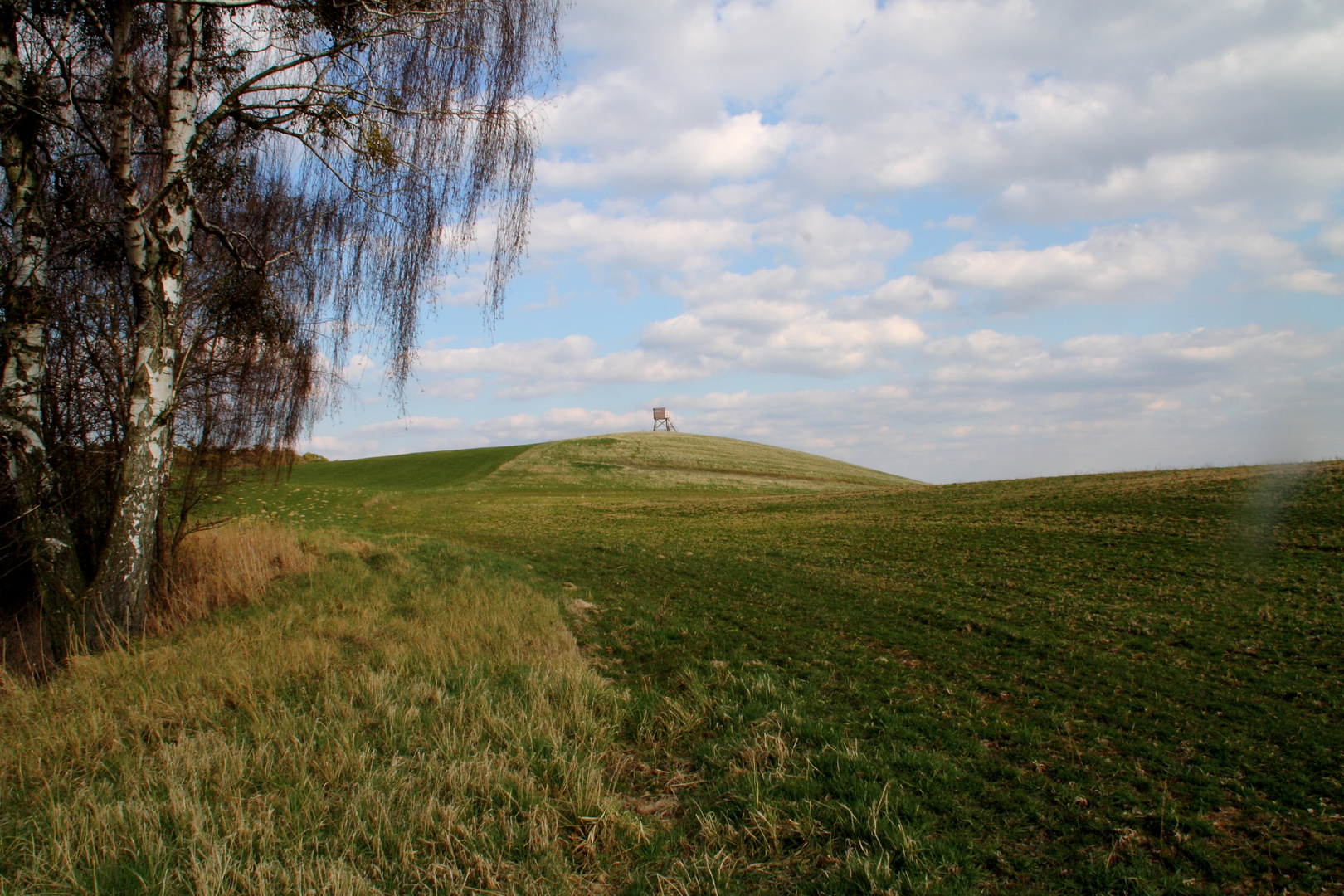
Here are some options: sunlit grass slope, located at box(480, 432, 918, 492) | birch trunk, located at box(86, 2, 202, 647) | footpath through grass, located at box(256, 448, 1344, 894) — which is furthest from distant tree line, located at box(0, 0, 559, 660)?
sunlit grass slope, located at box(480, 432, 918, 492)

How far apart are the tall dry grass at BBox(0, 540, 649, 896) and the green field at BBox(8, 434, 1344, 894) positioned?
111 millimetres

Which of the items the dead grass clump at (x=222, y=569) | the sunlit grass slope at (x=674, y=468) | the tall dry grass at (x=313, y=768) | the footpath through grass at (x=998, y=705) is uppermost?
the sunlit grass slope at (x=674, y=468)

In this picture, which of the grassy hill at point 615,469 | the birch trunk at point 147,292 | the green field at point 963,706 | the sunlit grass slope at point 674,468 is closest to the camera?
the green field at point 963,706

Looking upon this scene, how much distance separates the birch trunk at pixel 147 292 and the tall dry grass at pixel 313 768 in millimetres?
872

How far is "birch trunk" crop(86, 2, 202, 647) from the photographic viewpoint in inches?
313

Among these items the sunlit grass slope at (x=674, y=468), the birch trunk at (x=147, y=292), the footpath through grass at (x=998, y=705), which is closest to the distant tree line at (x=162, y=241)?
the birch trunk at (x=147, y=292)

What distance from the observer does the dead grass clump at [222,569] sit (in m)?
9.75

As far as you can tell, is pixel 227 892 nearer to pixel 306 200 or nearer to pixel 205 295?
pixel 205 295

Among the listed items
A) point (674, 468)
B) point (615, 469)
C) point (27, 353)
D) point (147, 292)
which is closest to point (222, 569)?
point (27, 353)

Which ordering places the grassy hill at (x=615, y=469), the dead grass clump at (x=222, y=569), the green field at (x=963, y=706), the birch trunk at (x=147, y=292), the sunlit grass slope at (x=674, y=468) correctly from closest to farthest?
the green field at (x=963, y=706) → the birch trunk at (x=147, y=292) → the dead grass clump at (x=222, y=569) → the sunlit grass slope at (x=674, y=468) → the grassy hill at (x=615, y=469)

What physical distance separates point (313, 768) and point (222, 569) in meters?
6.90

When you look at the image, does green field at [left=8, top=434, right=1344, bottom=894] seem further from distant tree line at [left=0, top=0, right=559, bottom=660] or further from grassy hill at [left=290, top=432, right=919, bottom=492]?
grassy hill at [left=290, top=432, right=919, bottom=492]

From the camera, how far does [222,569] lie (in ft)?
35.7

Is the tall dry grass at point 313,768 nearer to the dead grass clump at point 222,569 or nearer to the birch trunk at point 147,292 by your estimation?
the birch trunk at point 147,292
